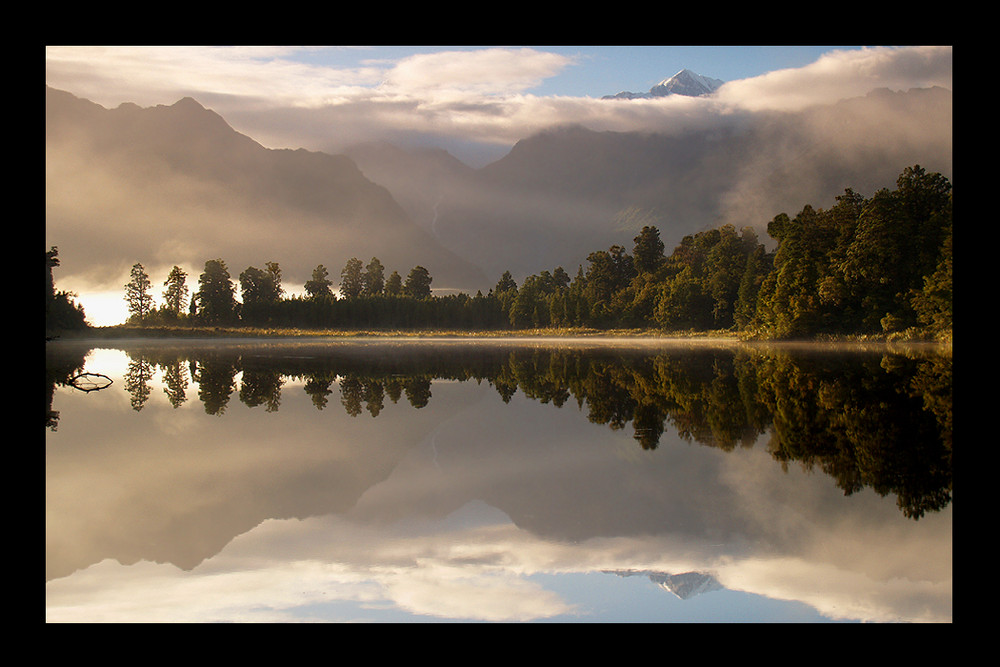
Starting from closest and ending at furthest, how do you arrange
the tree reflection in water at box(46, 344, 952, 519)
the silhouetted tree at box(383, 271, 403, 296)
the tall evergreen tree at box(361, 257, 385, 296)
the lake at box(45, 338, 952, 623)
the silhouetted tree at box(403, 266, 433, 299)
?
the lake at box(45, 338, 952, 623), the tree reflection in water at box(46, 344, 952, 519), the silhouetted tree at box(383, 271, 403, 296), the tall evergreen tree at box(361, 257, 385, 296), the silhouetted tree at box(403, 266, 433, 299)

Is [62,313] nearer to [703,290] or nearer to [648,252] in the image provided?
[703,290]

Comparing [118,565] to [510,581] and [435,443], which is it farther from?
[435,443]

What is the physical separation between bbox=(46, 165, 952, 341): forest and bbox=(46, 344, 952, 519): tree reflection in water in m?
25.1

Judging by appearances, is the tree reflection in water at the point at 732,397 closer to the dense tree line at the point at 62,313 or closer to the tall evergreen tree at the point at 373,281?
the dense tree line at the point at 62,313

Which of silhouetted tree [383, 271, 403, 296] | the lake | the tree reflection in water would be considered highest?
silhouetted tree [383, 271, 403, 296]

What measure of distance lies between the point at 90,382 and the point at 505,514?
2160cm

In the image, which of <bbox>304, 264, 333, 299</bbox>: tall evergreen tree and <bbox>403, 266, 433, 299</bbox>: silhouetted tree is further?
<bbox>403, 266, 433, 299</bbox>: silhouetted tree

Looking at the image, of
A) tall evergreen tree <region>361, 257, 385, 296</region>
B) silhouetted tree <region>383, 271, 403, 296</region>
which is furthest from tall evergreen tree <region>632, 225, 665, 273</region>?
tall evergreen tree <region>361, 257, 385, 296</region>

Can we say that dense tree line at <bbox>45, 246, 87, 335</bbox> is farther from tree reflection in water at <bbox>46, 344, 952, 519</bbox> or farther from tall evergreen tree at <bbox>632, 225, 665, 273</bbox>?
tall evergreen tree at <bbox>632, 225, 665, 273</bbox>

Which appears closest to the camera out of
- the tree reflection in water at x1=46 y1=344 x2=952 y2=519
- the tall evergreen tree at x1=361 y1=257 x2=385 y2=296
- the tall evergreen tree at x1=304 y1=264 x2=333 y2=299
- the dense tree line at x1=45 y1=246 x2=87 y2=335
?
the tree reflection in water at x1=46 y1=344 x2=952 y2=519

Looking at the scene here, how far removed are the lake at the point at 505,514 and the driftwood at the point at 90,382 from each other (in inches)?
293

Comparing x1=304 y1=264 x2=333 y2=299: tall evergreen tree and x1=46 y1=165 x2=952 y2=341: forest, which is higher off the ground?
x1=304 y1=264 x2=333 y2=299: tall evergreen tree

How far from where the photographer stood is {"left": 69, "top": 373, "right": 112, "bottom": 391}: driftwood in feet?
79.2
